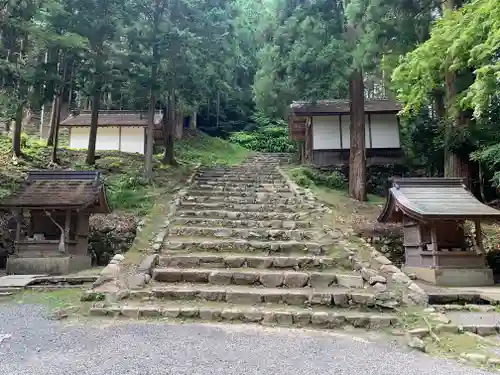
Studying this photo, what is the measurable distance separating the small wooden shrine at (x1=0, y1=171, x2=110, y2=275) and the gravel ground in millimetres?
3731

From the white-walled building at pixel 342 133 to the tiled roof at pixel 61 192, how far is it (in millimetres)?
11984

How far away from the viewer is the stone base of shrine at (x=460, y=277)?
8.74 m

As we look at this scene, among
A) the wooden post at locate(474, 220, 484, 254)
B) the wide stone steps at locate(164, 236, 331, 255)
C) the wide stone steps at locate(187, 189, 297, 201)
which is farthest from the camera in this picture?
the wide stone steps at locate(187, 189, 297, 201)

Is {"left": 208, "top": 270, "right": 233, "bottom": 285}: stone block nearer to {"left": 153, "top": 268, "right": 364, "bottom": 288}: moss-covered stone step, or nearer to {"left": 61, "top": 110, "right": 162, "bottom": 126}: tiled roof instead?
{"left": 153, "top": 268, "right": 364, "bottom": 288}: moss-covered stone step

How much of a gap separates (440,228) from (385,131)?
442 inches

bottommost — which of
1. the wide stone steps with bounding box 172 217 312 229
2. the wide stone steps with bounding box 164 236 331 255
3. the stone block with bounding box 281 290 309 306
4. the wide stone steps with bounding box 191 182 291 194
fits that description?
the stone block with bounding box 281 290 309 306

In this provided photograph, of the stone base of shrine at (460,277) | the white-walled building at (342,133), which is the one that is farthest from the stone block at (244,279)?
the white-walled building at (342,133)

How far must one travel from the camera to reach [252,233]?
8.79 m

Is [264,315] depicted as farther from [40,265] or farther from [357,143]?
[357,143]

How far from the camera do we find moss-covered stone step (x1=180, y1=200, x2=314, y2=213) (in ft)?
36.9

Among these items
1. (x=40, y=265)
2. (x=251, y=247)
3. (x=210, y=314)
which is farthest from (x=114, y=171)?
(x=210, y=314)

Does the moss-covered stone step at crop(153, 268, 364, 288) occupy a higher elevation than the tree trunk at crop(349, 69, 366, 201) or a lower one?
lower

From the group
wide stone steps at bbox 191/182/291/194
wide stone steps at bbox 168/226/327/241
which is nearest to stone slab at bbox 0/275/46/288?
wide stone steps at bbox 168/226/327/241

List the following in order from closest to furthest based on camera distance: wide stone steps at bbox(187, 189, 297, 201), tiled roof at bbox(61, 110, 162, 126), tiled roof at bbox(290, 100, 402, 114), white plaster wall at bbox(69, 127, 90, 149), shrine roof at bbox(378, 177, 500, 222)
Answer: shrine roof at bbox(378, 177, 500, 222)
wide stone steps at bbox(187, 189, 297, 201)
tiled roof at bbox(290, 100, 402, 114)
tiled roof at bbox(61, 110, 162, 126)
white plaster wall at bbox(69, 127, 90, 149)
